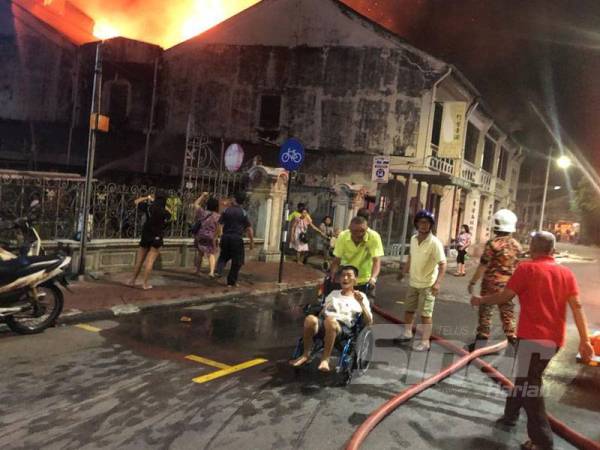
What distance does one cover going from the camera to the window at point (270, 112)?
22.0 metres

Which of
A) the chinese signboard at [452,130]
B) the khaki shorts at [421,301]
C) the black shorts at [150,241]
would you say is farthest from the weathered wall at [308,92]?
the khaki shorts at [421,301]

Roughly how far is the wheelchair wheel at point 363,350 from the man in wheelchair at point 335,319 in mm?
125

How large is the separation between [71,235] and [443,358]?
6937 millimetres

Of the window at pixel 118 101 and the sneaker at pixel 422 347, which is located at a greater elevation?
the window at pixel 118 101

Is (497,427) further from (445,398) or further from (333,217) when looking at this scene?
(333,217)

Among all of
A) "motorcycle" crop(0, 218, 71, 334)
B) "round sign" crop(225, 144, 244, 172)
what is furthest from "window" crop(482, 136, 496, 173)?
"motorcycle" crop(0, 218, 71, 334)

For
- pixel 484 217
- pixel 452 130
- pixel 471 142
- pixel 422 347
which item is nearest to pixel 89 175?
pixel 422 347

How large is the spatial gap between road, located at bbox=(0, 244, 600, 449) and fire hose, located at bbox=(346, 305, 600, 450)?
0.09 m

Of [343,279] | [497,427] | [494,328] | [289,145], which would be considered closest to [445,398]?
[497,427]

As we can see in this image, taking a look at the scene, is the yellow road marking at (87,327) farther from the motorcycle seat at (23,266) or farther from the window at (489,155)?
the window at (489,155)

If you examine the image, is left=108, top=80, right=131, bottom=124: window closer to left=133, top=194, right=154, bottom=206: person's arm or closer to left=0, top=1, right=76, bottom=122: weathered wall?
left=0, top=1, right=76, bottom=122: weathered wall

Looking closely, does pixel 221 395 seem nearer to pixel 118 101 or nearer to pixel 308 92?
pixel 308 92

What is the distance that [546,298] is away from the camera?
4.00m

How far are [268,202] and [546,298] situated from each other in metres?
10.4
